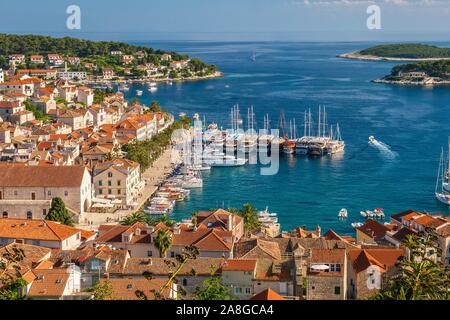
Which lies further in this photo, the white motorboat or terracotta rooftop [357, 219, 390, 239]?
the white motorboat

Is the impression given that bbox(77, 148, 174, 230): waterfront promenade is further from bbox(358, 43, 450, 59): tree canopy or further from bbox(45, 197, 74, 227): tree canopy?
bbox(358, 43, 450, 59): tree canopy

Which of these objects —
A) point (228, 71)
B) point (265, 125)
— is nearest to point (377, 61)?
point (228, 71)

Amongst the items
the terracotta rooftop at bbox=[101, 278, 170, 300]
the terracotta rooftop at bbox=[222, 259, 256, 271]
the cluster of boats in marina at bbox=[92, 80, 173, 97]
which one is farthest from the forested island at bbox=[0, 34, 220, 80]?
the terracotta rooftop at bbox=[101, 278, 170, 300]

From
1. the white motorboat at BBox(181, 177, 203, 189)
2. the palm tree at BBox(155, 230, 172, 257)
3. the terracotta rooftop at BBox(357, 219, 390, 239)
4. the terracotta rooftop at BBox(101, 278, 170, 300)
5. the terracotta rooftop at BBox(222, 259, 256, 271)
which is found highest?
the terracotta rooftop at BBox(101, 278, 170, 300)

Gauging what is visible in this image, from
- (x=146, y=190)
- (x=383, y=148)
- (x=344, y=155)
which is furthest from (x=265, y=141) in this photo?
(x=146, y=190)

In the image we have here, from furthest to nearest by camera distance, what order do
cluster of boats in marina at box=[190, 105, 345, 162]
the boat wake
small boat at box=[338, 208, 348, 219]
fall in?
cluster of boats in marina at box=[190, 105, 345, 162] → the boat wake → small boat at box=[338, 208, 348, 219]
